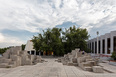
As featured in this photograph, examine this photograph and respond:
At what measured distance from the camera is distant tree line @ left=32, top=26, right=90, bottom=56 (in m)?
29.5

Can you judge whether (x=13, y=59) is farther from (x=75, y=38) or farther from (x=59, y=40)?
(x=75, y=38)

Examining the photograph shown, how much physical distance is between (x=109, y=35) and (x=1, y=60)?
33630 mm

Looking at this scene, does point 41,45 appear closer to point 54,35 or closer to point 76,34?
point 54,35

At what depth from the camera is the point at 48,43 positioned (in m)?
30.4

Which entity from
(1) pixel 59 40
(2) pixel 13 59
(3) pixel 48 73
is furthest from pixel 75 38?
(3) pixel 48 73

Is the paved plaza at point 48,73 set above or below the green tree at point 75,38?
below

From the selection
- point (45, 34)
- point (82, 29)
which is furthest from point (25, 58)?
point (82, 29)

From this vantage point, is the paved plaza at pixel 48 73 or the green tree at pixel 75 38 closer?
the paved plaza at pixel 48 73

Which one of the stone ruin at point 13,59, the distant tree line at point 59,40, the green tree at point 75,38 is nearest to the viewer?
the stone ruin at point 13,59

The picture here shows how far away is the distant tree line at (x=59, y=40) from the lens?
96.7ft

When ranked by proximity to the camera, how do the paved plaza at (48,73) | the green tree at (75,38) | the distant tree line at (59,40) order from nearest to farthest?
1. the paved plaza at (48,73)
2. the distant tree line at (59,40)
3. the green tree at (75,38)

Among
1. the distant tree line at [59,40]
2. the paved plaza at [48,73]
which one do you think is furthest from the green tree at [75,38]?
the paved plaza at [48,73]

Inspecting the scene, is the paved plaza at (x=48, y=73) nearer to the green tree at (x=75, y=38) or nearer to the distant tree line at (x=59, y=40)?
the distant tree line at (x=59, y=40)

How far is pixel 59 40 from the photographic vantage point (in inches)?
1174
